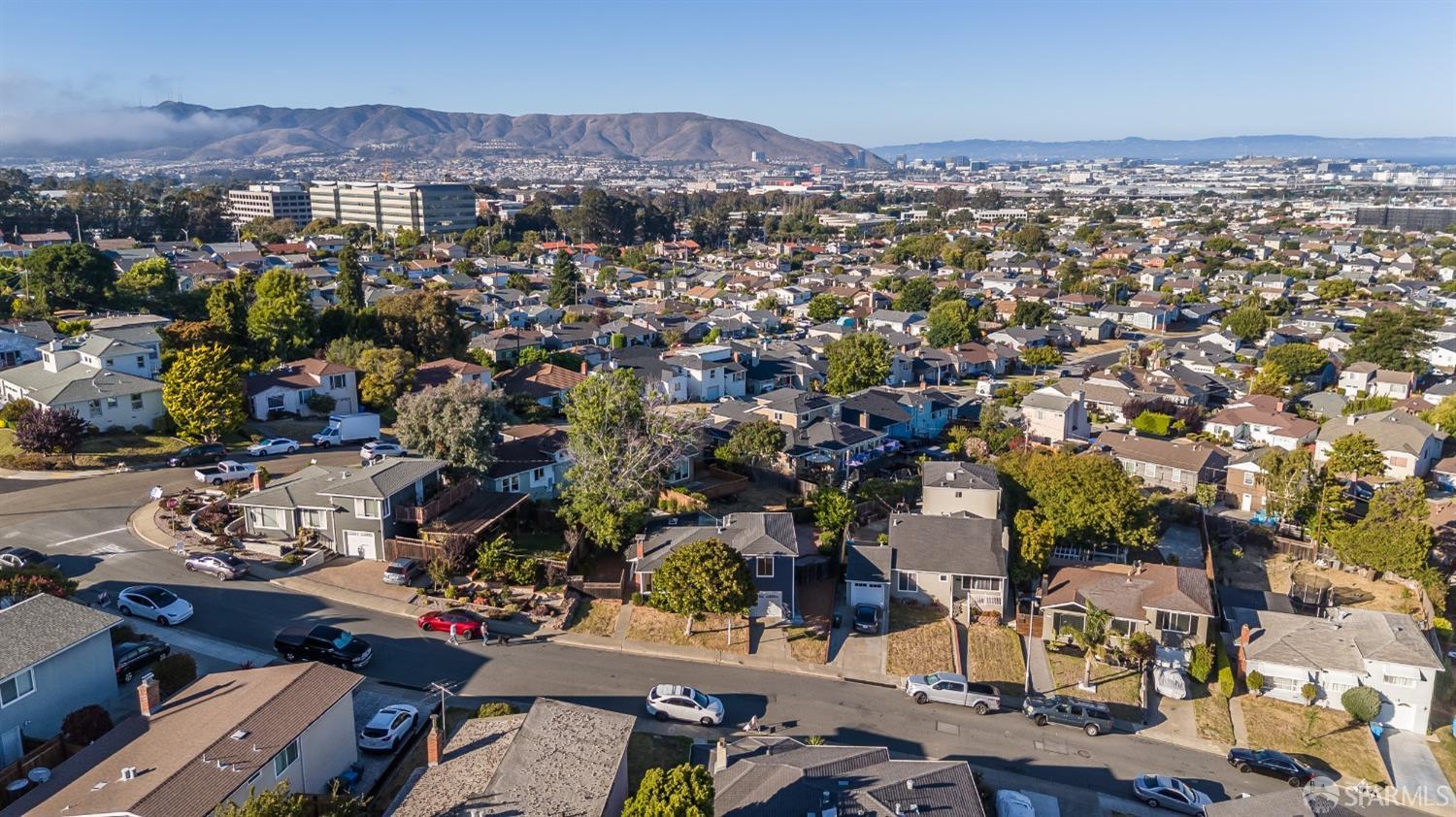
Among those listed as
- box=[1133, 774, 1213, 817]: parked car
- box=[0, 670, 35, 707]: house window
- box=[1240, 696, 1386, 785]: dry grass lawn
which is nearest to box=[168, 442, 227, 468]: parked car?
box=[0, 670, 35, 707]: house window

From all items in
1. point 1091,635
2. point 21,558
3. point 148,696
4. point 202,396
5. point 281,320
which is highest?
point 281,320

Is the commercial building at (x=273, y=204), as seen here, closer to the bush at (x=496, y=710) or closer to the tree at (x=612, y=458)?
the tree at (x=612, y=458)

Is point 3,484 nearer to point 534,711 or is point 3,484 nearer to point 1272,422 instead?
point 534,711

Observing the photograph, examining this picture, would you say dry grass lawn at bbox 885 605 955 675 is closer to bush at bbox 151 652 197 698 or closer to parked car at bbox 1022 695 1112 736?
parked car at bbox 1022 695 1112 736

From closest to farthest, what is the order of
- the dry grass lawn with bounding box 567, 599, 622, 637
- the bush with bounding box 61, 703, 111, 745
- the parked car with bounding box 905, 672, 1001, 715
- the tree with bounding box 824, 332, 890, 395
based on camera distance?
the bush with bounding box 61, 703, 111, 745, the parked car with bounding box 905, 672, 1001, 715, the dry grass lawn with bounding box 567, 599, 622, 637, the tree with bounding box 824, 332, 890, 395

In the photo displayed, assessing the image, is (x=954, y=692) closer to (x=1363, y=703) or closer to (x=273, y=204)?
(x=1363, y=703)

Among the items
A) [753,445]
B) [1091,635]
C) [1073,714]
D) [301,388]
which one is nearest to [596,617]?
[1073,714]

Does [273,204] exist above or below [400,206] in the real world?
above

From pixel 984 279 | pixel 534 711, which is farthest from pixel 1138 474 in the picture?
pixel 984 279
